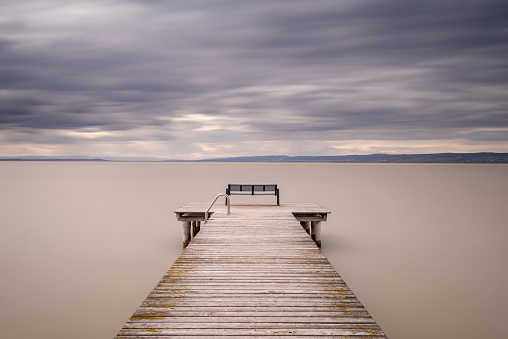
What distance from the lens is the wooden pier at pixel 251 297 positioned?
11.6 feet

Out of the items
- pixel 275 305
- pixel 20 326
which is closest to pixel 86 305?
pixel 20 326

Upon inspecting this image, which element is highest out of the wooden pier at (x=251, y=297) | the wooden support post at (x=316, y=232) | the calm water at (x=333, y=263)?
the wooden pier at (x=251, y=297)

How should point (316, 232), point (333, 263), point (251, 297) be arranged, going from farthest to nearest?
point (316, 232), point (333, 263), point (251, 297)

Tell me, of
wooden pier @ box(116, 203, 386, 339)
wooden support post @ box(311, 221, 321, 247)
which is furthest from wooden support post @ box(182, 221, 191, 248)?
wooden support post @ box(311, 221, 321, 247)

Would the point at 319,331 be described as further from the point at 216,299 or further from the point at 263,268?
the point at 263,268

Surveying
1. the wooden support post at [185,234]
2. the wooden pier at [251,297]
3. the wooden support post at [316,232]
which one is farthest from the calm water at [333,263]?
the wooden pier at [251,297]

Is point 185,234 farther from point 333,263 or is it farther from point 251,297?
point 251,297

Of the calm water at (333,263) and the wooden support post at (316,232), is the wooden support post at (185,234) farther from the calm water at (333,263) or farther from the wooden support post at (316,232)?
the wooden support post at (316,232)

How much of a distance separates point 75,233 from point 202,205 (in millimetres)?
6097

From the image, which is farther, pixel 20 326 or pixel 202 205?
pixel 202 205

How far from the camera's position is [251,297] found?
4.31 metres

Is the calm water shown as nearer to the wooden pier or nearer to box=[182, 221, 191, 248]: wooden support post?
box=[182, 221, 191, 248]: wooden support post

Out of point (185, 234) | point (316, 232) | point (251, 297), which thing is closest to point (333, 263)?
point (316, 232)

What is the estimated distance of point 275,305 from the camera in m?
4.09
